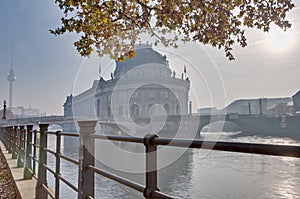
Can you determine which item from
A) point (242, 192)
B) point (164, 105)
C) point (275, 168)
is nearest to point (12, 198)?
point (242, 192)

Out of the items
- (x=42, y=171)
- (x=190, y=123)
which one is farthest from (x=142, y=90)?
(x=42, y=171)

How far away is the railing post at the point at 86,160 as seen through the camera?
9.35 ft

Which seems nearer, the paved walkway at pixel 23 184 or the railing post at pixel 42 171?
the railing post at pixel 42 171

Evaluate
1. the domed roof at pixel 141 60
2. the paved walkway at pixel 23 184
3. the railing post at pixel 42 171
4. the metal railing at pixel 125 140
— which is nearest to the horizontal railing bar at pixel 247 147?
the metal railing at pixel 125 140

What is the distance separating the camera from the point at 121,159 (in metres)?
29.3

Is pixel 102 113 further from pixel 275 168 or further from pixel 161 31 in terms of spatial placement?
pixel 161 31

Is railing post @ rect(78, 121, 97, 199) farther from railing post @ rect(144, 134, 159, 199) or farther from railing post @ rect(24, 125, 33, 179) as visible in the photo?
railing post @ rect(24, 125, 33, 179)

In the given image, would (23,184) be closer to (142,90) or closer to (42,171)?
(42,171)

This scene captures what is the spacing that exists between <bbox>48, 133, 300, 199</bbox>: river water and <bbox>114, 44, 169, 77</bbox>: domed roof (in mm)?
56831

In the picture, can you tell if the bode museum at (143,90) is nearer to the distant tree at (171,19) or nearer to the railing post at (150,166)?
the distant tree at (171,19)

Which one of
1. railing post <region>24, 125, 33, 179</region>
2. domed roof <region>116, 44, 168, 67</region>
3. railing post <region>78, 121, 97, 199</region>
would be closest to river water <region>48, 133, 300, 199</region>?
railing post <region>24, 125, 33, 179</region>

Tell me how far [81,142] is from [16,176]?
15.3 feet

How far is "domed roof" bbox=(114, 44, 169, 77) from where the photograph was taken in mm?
79375

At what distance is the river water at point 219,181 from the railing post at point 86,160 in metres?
12.5
